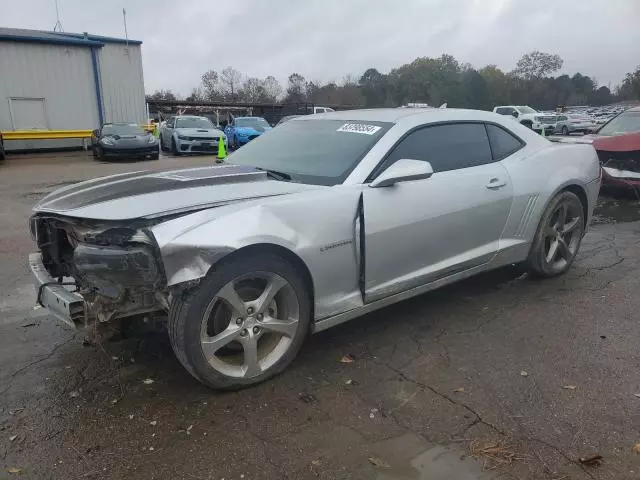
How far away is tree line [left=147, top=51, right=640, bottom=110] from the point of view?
60.3m

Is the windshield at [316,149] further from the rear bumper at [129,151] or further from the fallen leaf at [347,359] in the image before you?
the rear bumper at [129,151]

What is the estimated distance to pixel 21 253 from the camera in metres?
5.90

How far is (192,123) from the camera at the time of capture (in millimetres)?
20406

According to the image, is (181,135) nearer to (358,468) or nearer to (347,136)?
(347,136)

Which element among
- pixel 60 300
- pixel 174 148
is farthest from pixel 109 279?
pixel 174 148

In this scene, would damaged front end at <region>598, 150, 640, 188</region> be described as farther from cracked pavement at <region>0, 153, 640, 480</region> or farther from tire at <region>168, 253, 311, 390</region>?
tire at <region>168, 253, 311, 390</region>

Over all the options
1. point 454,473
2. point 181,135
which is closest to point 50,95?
point 181,135

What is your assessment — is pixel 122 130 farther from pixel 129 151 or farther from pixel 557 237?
pixel 557 237

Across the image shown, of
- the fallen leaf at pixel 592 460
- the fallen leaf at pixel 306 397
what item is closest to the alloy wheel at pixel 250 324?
the fallen leaf at pixel 306 397

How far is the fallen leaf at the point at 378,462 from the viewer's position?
240 centimetres

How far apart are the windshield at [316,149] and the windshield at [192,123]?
1666 centimetres

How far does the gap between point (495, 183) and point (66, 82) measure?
21.6 metres

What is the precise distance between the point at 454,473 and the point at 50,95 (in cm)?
2286

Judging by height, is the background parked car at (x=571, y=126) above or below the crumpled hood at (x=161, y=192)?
below
